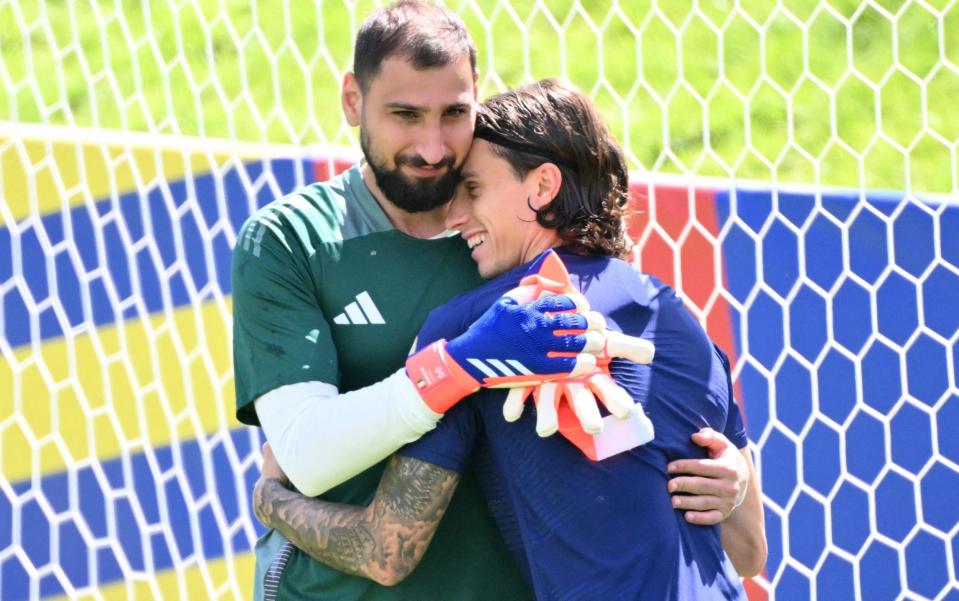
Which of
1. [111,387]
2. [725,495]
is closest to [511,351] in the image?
[725,495]

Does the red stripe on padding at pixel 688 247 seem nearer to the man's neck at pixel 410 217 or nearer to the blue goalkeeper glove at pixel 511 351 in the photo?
the man's neck at pixel 410 217

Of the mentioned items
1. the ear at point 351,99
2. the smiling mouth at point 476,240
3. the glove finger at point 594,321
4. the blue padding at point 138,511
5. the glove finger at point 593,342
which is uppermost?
the ear at point 351,99

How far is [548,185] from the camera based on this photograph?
2229mm

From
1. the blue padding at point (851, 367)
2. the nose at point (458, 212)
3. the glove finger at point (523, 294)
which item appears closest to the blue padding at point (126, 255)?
the blue padding at point (851, 367)

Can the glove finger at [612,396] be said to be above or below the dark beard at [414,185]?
below

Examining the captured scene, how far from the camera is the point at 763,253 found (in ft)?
12.0

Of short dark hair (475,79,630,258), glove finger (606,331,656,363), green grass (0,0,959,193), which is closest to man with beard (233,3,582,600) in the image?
short dark hair (475,79,630,258)

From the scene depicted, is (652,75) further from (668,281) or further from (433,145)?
(433,145)

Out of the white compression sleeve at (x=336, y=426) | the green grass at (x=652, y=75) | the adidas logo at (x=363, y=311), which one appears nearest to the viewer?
the white compression sleeve at (x=336, y=426)

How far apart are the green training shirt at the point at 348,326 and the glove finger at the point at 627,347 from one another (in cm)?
47

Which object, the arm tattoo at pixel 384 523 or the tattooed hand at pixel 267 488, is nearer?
the arm tattoo at pixel 384 523

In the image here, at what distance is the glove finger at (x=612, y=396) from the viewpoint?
6.43 feet

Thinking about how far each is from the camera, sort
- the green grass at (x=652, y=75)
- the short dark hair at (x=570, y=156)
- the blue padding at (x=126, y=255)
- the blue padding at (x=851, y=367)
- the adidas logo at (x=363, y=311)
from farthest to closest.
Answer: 1. the green grass at (x=652, y=75)
2. the blue padding at (x=126, y=255)
3. the blue padding at (x=851, y=367)
4. the adidas logo at (x=363, y=311)
5. the short dark hair at (x=570, y=156)

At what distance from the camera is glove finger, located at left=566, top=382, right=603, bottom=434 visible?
1.93m
